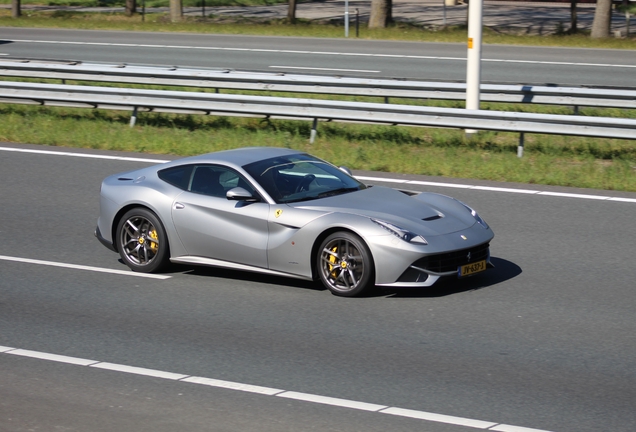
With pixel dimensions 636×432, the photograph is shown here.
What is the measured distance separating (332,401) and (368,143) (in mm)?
10167

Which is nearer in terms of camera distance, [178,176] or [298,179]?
[298,179]

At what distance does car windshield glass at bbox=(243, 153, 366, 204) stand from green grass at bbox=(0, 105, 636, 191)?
493cm

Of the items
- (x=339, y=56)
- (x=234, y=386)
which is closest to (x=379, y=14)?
(x=339, y=56)

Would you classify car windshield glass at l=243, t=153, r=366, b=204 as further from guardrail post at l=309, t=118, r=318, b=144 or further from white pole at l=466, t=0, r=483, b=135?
white pole at l=466, t=0, r=483, b=135

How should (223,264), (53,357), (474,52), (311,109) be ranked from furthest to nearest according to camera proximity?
(311,109) → (474,52) → (223,264) → (53,357)

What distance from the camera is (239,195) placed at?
9.27 m

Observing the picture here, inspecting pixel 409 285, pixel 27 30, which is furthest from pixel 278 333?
pixel 27 30

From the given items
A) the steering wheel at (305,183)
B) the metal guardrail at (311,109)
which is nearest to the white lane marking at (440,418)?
the steering wheel at (305,183)

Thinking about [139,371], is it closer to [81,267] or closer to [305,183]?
[305,183]

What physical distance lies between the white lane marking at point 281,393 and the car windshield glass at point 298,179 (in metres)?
2.60

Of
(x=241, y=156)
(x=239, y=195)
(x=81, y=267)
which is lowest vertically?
(x=81, y=267)

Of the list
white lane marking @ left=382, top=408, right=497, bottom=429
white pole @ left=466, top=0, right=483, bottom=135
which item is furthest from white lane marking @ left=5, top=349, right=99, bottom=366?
white pole @ left=466, top=0, right=483, bottom=135

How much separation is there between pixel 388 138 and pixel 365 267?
8.12 meters

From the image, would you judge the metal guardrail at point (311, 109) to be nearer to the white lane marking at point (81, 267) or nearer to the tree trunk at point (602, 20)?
the white lane marking at point (81, 267)
